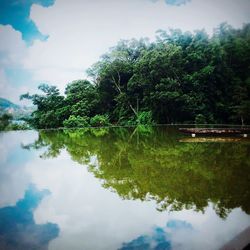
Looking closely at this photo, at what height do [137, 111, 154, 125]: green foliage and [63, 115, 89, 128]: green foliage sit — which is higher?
[63, 115, 89, 128]: green foliage

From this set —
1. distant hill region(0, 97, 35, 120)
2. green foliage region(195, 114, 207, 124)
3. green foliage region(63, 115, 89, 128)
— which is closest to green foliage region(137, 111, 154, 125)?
green foliage region(195, 114, 207, 124)

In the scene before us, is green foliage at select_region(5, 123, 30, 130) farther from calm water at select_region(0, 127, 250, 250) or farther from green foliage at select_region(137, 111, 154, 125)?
calm water at select_region(0, 127, 250, 250)

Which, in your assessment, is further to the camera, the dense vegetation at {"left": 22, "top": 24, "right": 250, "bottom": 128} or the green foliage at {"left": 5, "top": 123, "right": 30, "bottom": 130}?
the green foliage at {"left": 5, "top": 123, "right": 30, "bottom": 130}

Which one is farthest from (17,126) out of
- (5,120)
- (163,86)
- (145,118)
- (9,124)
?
(163,86)

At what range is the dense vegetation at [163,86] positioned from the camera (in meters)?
16.6

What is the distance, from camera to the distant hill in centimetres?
1620

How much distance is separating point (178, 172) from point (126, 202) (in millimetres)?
1628

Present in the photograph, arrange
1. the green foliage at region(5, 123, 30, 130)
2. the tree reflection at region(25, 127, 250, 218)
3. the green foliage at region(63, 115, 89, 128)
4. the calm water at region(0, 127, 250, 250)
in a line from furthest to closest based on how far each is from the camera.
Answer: the green foliage at region(63, 115, 89, 128), the green foliage at region(5, 123, 30, 130), the tree reflection at region(25, 127, 250, 218), the calm water at region(0, 127, 250, 250)

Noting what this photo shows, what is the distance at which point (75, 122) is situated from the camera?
1869 cm

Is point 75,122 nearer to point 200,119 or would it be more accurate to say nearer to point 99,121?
point 99,121

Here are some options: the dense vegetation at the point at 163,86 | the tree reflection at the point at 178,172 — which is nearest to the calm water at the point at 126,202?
the tree reflection at the point at 178,172

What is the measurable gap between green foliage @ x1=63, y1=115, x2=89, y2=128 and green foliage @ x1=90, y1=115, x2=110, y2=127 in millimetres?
476

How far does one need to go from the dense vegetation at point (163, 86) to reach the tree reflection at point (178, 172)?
27.6 ft

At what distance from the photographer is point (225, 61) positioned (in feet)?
55.2
